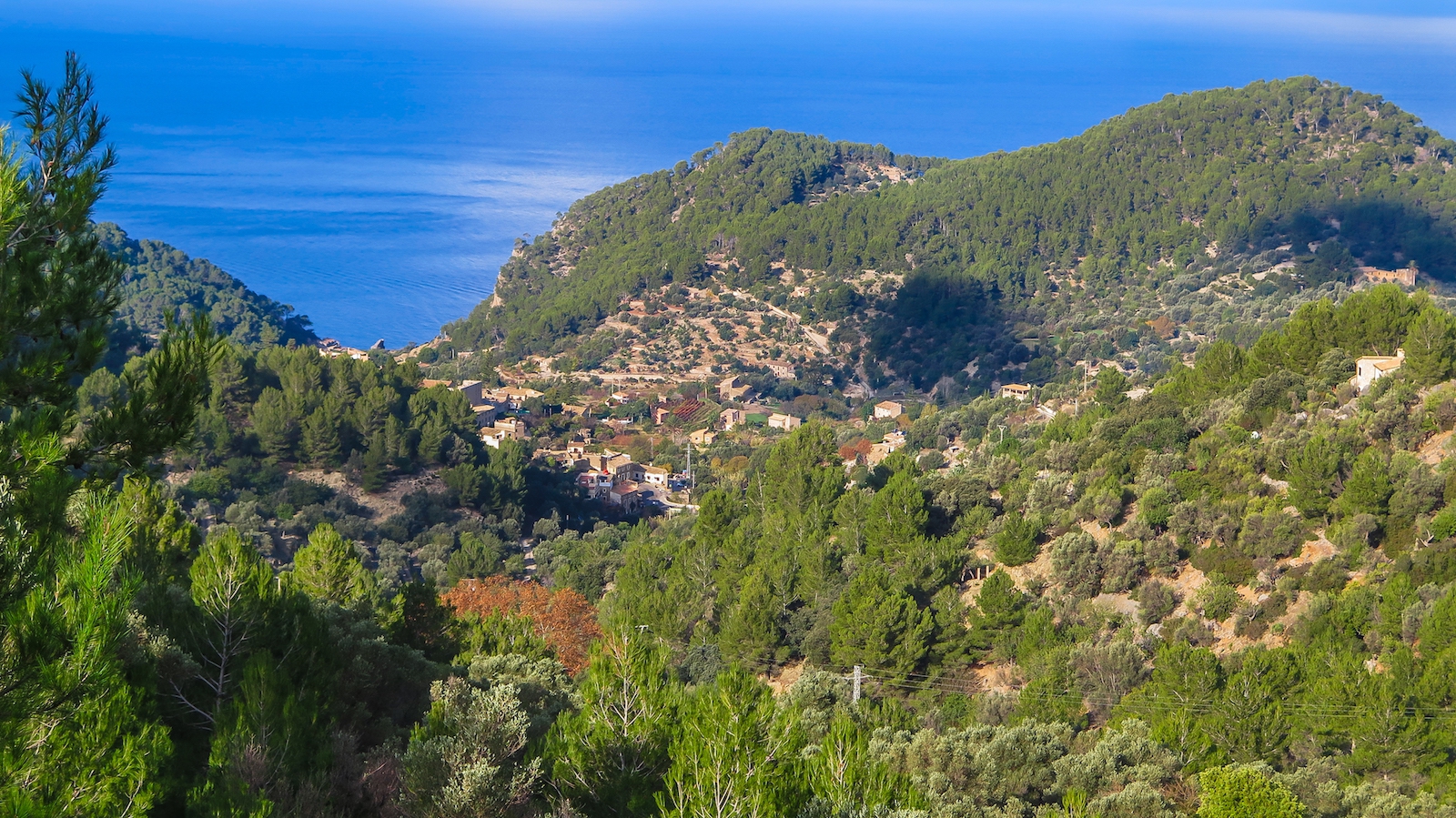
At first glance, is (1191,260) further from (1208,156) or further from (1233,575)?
(1233,575)

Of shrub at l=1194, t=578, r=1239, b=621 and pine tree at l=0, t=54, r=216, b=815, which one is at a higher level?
pine tree at l=0, t=54, r=216, b=815

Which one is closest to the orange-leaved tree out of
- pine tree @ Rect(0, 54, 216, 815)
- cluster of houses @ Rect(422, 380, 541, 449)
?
pine tree @ Rect(0, 54, 216, 815)

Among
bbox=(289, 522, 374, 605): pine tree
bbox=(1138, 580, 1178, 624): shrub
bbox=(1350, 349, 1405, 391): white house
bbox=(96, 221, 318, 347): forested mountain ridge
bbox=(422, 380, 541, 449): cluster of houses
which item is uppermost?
bbox=(96, 221, 318, 347): forested mountain ridge

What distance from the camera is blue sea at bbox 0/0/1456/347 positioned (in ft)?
230

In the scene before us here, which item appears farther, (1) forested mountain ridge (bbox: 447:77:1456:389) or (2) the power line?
(1) forested mountain ridge (bbox: 447:77:1456:389)

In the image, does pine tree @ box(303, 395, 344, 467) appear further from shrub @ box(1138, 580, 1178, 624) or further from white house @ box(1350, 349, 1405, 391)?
white house @ box(1350, 349, 1405, 391)

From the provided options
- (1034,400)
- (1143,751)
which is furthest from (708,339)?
(1143,751)

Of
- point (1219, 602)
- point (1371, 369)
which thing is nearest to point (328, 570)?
point (1219, 602)

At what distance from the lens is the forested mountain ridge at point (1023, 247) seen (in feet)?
144

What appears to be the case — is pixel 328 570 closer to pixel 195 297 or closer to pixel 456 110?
pixel 195 297

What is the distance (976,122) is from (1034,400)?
9125 cm

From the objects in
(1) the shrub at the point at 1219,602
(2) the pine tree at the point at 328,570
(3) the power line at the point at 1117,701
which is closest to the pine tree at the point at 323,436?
(3) the power line at the point at 1117,701

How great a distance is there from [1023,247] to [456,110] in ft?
292

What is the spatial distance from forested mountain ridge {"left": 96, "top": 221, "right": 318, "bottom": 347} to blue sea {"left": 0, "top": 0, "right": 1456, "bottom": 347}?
7675mm
